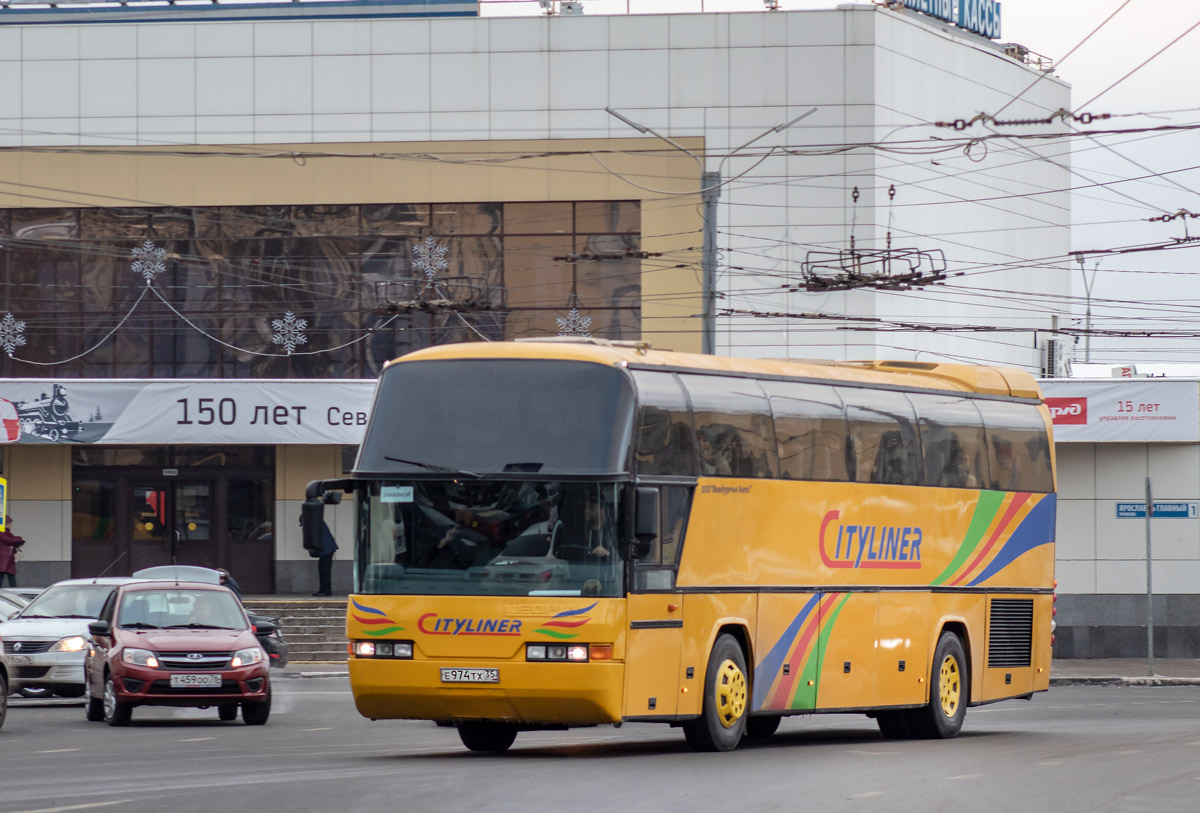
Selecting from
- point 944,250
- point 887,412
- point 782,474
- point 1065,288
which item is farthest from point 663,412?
point 1065,288

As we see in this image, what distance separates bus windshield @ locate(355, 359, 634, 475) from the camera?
14.6m

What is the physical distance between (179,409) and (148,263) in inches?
158

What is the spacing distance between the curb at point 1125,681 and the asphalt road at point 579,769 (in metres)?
9.82

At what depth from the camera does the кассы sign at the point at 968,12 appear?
45500mm

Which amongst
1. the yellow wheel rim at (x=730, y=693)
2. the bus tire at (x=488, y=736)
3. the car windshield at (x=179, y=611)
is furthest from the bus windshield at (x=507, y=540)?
the car windshield at (x=179, y=611)

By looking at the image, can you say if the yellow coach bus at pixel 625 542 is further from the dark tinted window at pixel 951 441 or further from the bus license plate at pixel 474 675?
the dark tinted window at pixel 951 441

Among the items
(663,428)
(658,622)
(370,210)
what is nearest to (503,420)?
(663,428)

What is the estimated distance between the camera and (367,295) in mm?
41594

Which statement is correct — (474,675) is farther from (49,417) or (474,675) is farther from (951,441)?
(49,417)

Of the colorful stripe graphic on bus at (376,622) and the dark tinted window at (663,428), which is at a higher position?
the dark tinted window at (663,428)

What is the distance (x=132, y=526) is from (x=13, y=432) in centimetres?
368

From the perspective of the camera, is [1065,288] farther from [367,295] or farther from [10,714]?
[10,714]

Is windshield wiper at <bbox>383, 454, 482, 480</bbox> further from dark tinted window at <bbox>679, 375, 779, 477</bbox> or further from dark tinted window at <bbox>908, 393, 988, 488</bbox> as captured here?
dark tinted window at <bbox>908, 393, 988, 488</bbox>

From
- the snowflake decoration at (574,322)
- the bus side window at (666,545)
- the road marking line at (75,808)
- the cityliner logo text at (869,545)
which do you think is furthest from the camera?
the snowflake decoration at (574,322)
